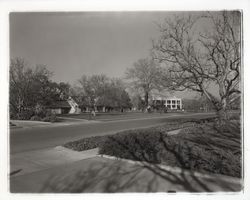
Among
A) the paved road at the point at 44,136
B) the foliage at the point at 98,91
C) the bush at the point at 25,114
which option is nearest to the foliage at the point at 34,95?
the bush at the point at 25,114

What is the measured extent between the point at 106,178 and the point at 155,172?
1.20 m

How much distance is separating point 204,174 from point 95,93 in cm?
3477

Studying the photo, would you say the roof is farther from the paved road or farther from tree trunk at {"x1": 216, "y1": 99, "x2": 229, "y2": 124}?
tree trunk at {"x1": 216, "y1": 99, "x2": 229, "y2": 124}

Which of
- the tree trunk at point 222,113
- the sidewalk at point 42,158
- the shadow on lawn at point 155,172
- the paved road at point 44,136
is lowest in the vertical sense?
the paved road at point 44,136

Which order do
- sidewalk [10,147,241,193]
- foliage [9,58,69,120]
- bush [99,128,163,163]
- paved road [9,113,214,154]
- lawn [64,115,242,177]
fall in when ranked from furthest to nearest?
1. foliage [9,58,69,120]
2. paved road [9,113,214,154]
3. bush [99,128,163,163]
4. lawn [64,115,242,177]
5. sidewalk [10,147,241,193]

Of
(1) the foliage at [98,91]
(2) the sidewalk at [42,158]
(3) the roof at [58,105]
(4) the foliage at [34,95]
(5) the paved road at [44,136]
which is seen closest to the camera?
(2) the sidewalk at [42,158]

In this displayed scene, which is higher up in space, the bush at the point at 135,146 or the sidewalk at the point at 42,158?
the bush at the point at 135,146

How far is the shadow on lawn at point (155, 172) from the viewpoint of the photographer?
4.25 m

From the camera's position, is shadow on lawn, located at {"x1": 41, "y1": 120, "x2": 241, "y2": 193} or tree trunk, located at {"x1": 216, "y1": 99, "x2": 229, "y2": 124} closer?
shadow on lawn, located at {"x1": 41, "y1": 120, "x2": 241, "y2": 193}

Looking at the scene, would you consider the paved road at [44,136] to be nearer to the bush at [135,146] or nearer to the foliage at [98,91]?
the bush at [135,146]

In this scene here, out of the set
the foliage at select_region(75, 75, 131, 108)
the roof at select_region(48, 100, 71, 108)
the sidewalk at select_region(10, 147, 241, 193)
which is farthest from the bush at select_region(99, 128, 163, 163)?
the foliage at select_region(75, 75, 131, 108)

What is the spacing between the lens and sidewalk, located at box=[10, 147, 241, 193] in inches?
166
